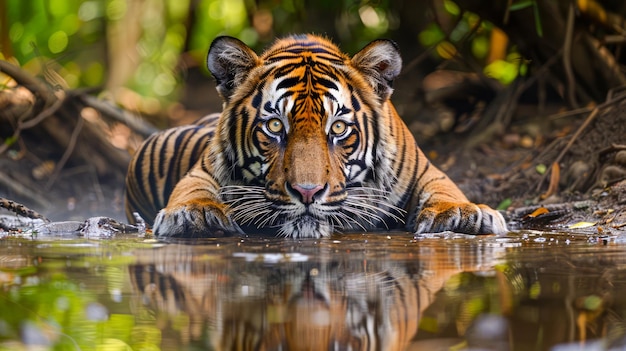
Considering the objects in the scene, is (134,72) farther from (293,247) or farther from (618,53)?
(293,247)

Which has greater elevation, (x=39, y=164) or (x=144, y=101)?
(x=144, y=101)

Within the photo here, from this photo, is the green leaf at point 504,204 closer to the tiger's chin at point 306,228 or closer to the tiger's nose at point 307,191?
the tiger's chin at point 306,228

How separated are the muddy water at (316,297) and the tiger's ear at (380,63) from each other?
4.34ft

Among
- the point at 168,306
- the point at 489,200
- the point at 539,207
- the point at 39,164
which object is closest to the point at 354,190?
the point at 539,207

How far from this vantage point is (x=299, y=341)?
1.74 metres

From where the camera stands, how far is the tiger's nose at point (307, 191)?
3902 mm

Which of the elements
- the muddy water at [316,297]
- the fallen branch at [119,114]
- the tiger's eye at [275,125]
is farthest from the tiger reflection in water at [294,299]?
the fallen branch at [119,114]

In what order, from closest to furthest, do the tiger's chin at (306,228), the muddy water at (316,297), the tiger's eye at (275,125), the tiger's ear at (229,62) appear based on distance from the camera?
the muddy water at (316,297)
the tiger's chin at (306,228)
the tiger's eye at (275,125)
the tiger's ear at (229,62)

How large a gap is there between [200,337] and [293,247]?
1804 mm

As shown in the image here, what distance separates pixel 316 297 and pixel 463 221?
198 cm

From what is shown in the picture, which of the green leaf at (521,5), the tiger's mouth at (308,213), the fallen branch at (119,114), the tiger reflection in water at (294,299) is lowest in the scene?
the tiger reflection in water at (294,299)

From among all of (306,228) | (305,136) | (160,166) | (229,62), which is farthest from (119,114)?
(306,228)

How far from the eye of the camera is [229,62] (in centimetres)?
450

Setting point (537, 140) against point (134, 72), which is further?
point (134, 72)
